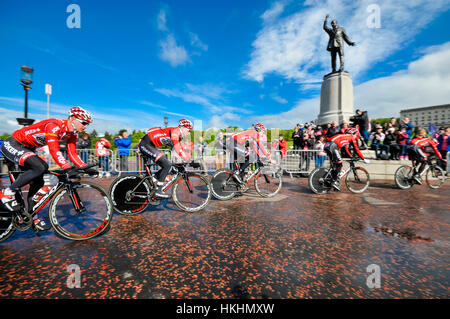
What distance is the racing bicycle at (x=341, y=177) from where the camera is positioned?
650 centimetres

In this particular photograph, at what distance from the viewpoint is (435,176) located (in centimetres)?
750

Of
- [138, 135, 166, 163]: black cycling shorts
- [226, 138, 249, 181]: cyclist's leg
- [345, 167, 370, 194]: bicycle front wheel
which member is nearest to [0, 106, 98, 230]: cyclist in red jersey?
[138, 135, 166, 163]: black cycling shorts

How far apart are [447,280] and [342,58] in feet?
54.8

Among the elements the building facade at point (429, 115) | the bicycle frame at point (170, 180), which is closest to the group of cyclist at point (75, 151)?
the bicycle frame at point (170, 180)

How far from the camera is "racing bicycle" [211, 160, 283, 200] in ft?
18.5

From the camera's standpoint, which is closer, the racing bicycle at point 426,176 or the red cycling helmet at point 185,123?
the red cycling helmet at point 185,123

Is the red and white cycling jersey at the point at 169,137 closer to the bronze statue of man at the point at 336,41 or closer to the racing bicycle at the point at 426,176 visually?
the racing bicycle at the point at 426,176

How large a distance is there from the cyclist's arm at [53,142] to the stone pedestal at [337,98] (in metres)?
15.4

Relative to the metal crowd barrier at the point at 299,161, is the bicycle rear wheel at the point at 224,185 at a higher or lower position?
lower

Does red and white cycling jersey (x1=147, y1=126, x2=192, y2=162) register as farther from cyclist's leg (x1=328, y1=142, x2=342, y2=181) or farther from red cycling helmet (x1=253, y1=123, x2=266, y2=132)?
cyclist's leg (x1=328, y1=142, x2=342, y2=181)

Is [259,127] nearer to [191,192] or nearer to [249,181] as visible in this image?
[249,181]
